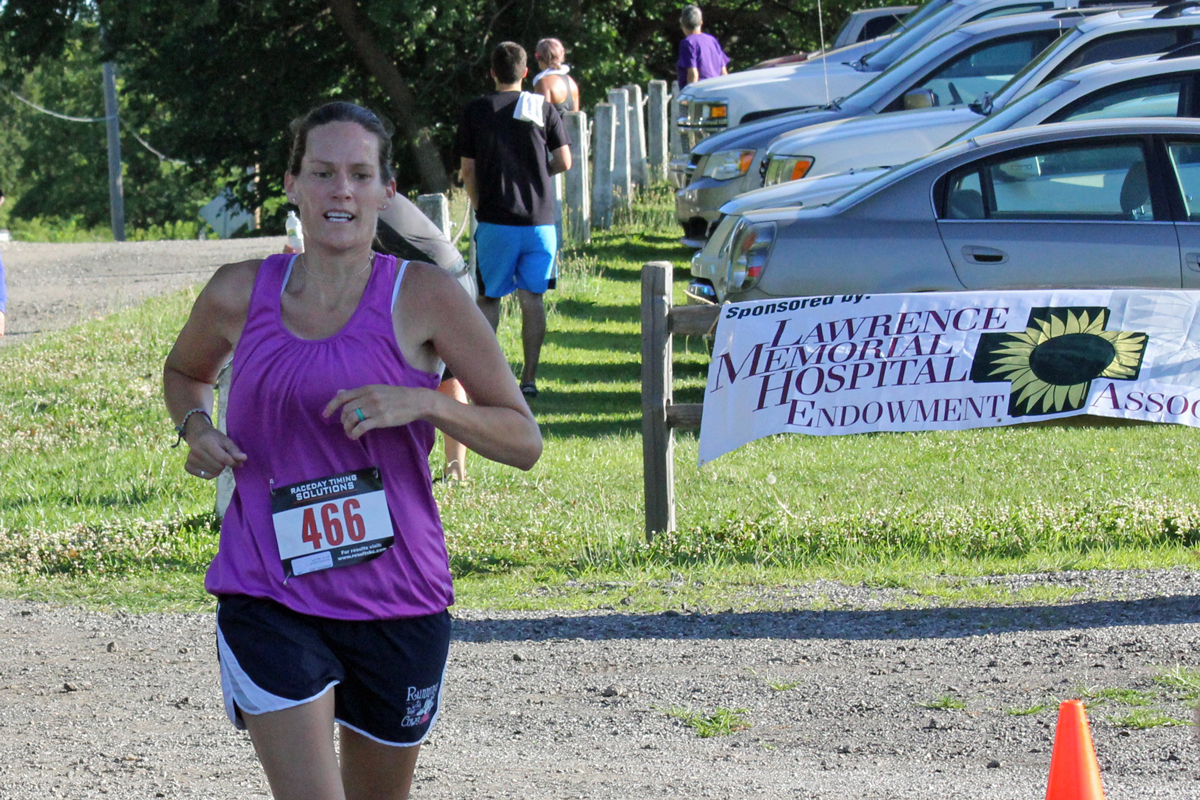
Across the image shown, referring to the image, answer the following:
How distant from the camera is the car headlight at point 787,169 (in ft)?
38.1

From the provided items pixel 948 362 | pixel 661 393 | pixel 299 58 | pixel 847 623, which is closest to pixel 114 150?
pixel 299 58

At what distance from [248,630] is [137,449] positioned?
21.7 ft

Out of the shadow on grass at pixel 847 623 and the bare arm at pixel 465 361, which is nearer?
the bare arm at pixel 465 361

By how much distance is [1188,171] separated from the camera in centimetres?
852

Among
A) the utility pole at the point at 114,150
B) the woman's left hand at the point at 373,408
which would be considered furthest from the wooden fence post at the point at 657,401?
the utility pole at the point at 114,150

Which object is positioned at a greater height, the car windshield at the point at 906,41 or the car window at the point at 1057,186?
the car windshield at the point at 906,41

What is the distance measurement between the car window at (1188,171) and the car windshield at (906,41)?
759cm

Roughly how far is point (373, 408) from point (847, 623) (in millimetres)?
3436

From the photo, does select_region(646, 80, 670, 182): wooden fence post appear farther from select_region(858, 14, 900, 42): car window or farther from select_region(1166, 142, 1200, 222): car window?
select_region(1166, 142, 1200, 222): car window

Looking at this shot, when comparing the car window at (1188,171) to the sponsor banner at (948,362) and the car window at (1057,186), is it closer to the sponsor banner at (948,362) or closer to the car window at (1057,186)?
the car window at (1057,186)

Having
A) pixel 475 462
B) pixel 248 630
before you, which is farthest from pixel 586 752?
pixel 475 462

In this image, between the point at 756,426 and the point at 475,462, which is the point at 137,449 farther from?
the point at 756,426

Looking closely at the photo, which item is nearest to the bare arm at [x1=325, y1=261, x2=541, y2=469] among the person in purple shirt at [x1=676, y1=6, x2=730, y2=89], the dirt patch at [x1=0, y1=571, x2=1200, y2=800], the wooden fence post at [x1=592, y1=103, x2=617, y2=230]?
the dirt patch at [x1=0, y1=571, x2=1200, y2=800]

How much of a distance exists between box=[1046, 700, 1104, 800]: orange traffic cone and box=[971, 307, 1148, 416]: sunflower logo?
3.55 m
